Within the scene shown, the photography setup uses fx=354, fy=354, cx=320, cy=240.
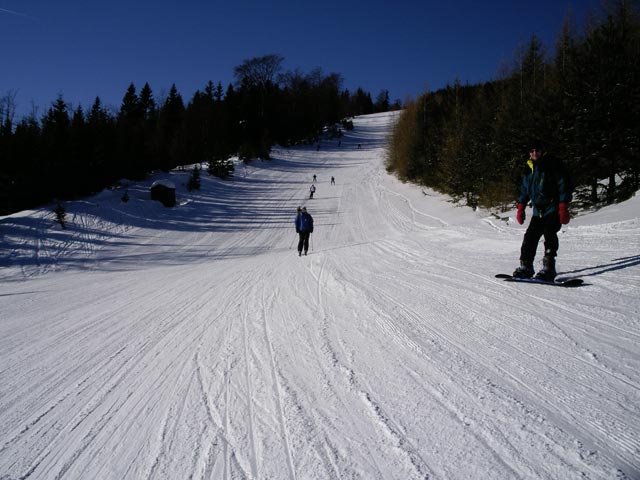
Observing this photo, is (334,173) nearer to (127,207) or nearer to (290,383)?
(127,207)

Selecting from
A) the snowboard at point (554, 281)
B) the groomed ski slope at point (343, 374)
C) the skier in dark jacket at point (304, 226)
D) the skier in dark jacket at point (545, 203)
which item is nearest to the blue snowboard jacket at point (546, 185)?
the skier in dark jacket at point (545, 203)

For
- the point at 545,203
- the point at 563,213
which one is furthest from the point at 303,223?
the point at 563,213

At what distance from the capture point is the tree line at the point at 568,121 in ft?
41.0

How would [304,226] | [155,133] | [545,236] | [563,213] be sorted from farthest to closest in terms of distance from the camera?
[155,133] < [304,226] < [545,236] < [563,213]

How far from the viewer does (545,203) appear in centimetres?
519

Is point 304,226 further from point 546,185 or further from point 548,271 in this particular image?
point 548,271

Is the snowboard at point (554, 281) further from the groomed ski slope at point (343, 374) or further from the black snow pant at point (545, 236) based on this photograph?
the black snow pant at point (545, 236)

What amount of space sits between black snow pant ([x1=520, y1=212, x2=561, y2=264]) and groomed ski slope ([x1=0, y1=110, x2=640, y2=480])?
584mm

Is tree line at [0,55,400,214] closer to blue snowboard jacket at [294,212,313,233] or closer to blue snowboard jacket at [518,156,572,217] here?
blue snowboard jacket at [294,212,313,233]

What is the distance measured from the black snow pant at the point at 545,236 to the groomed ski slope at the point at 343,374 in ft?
1.92

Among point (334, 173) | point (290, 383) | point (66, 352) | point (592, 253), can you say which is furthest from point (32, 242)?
point (334, 173)

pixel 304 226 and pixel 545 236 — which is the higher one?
pixel 545 236

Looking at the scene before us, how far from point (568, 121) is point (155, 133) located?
166ft

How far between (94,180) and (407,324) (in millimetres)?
25607
